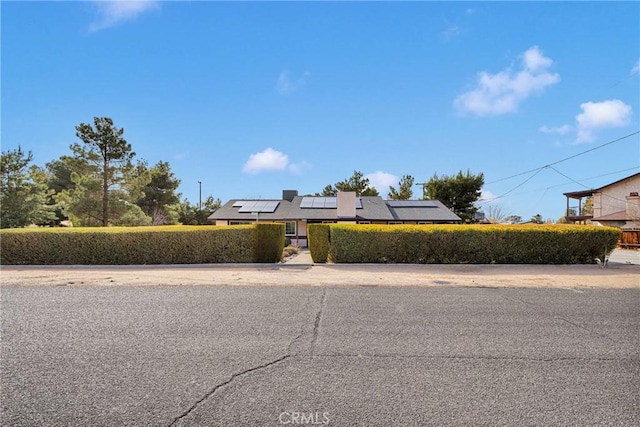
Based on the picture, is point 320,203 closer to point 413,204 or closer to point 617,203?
point 413,204

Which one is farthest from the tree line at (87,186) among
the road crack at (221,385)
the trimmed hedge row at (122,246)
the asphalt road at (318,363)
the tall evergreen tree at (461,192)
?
the tall evergreen tree at (461,192)

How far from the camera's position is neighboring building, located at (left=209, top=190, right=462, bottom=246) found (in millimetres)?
27938

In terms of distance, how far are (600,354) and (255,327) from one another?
4.08m

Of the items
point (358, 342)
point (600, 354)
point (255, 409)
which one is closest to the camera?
point (255, 409)

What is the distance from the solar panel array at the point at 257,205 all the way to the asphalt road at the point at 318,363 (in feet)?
75.5

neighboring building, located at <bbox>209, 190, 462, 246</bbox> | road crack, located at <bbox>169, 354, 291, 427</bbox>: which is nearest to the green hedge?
road crack, located at <bbox>169, 354, 291, 427</bbox>

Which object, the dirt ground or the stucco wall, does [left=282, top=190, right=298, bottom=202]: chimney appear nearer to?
the dirt ground

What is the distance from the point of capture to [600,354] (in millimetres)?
3881

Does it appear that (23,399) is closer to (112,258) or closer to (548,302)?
(548,302)

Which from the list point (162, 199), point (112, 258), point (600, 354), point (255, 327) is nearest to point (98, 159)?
point (112, 258)

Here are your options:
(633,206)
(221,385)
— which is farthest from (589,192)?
(221,385)

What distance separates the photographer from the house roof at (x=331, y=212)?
28.0 m

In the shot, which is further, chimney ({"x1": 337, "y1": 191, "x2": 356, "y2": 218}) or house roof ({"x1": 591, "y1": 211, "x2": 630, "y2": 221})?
house roof ({"x1": 591, "y1": 211, "x2": 630, "y2": 221})

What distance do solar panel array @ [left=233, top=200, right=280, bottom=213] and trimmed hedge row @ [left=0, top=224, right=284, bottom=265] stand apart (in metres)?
16.3
